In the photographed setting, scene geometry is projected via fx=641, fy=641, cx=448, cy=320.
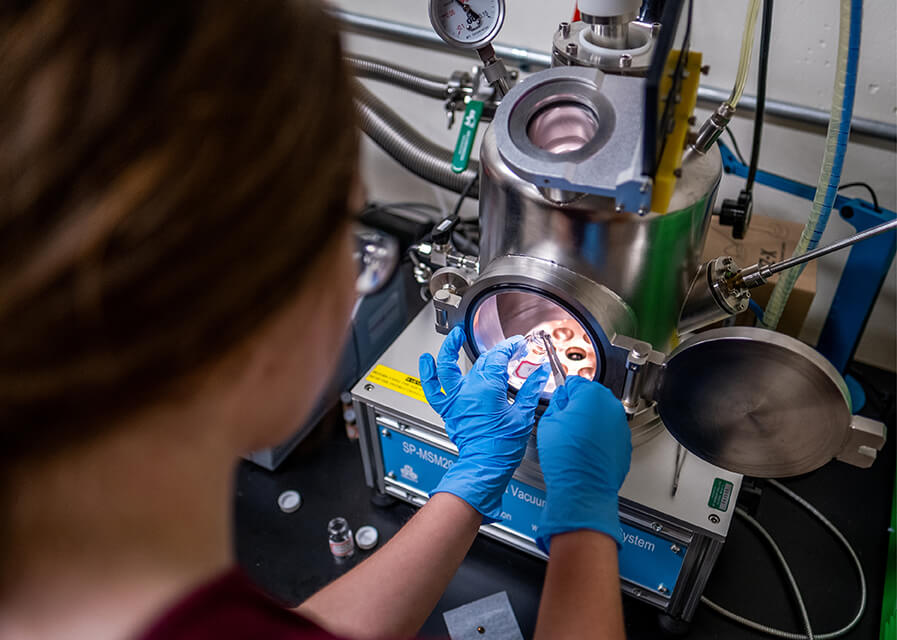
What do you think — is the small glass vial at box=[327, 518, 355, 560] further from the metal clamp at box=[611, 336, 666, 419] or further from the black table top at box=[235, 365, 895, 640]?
the metal clamp at box=[611, 336, 666, 419]

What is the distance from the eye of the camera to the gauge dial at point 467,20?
0.96m

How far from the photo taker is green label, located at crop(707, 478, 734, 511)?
100 centimetres

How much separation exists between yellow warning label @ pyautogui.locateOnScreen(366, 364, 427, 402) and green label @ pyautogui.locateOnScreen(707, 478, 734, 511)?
1.67 feet

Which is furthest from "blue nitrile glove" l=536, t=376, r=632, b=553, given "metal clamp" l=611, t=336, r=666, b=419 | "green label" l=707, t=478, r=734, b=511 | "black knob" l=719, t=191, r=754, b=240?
"black knob" l=719, t=191, r=754, b=240

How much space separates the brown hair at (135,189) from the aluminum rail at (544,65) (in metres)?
0.93

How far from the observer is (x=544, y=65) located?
1.61 meters

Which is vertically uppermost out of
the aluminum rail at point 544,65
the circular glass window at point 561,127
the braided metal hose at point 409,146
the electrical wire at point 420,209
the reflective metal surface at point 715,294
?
the circular glass window at point 561,127

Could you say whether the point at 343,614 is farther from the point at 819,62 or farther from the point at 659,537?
the point at 819,62

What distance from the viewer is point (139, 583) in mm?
404

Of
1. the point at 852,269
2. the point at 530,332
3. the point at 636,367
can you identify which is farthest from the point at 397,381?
the point at 852,269

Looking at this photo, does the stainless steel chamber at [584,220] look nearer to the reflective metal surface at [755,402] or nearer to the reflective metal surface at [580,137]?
the reflective metal surface at [580,137]

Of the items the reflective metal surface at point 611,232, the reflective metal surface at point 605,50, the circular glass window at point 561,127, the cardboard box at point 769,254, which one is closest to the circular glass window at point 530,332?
the reflective metal surface at point 611,232

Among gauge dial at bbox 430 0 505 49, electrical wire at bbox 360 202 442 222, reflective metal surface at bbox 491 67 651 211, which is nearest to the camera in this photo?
reflective metal surface at bbox 491 67 651 211

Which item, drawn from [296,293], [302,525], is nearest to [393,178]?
[302,525]
